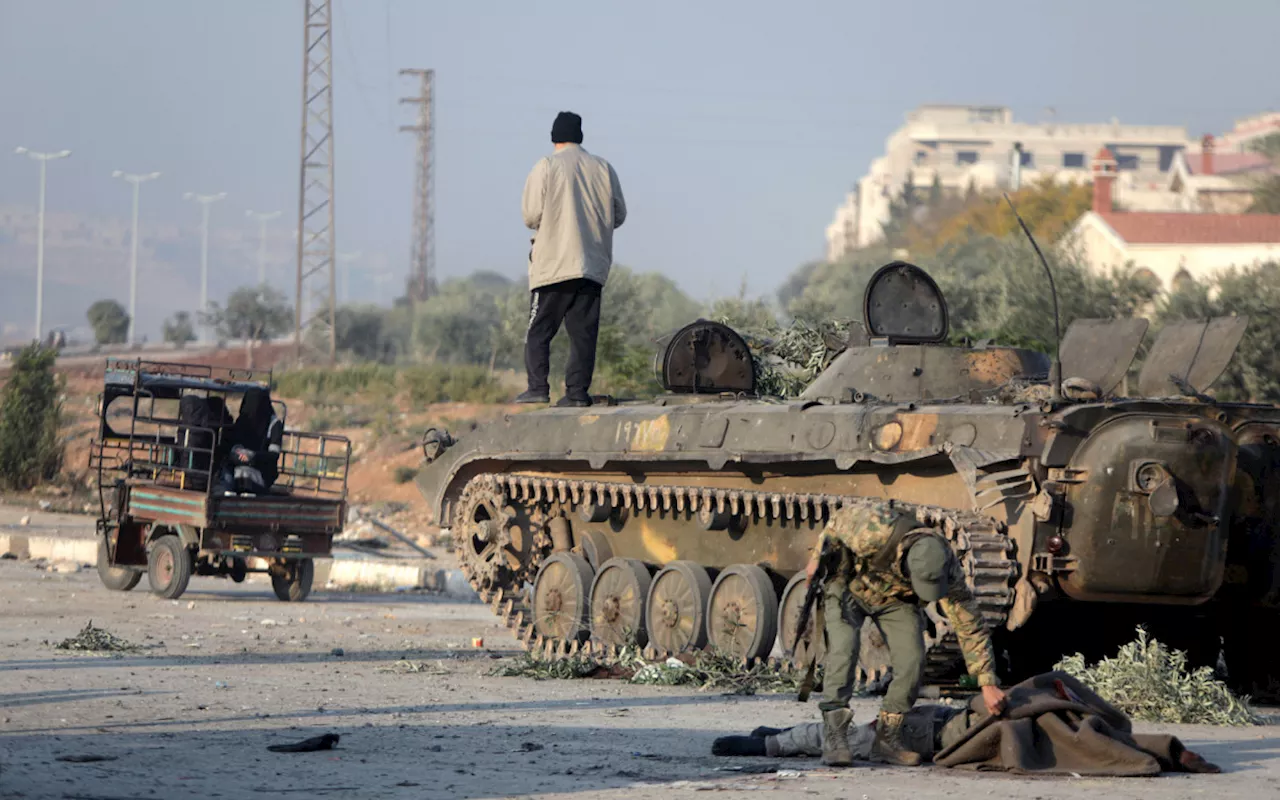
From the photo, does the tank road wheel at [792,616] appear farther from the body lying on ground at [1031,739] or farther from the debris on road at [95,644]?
the debris on road at [95,644]

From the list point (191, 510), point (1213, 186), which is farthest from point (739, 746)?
point (1213, 186)

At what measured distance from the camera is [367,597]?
21.3 metres

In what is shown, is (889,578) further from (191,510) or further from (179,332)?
(179,332)

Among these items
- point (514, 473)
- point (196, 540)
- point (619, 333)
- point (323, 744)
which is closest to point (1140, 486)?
point (323, 744)

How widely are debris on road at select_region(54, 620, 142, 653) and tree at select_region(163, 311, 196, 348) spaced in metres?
84.0

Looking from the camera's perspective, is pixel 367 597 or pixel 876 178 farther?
pixel 876 178

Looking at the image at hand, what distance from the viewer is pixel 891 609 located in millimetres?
9016

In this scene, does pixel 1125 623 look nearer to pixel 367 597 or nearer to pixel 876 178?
pixel 367 597

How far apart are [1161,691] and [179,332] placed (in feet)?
310

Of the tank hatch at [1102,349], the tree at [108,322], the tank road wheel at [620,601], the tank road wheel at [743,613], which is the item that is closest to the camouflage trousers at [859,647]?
the tank road wheel at [743,613]

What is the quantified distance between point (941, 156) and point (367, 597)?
152692 millimetres

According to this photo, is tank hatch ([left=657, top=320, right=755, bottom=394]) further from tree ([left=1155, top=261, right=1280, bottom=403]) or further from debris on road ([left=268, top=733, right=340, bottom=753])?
tree ([left=1155, top=261, right=1280, bottom=403])

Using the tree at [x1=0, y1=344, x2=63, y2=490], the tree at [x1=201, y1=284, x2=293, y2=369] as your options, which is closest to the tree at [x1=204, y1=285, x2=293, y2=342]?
the tree at [x1=201, y1=284, x2=293, y2=369]

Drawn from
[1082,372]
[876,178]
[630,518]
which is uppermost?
[876,178]
